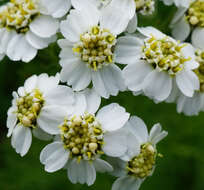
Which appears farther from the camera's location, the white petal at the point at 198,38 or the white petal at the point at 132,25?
the white petal at the point at 198,38

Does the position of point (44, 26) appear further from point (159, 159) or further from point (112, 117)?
point (159, 159)

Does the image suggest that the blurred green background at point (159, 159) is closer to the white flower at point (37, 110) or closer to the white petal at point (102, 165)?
the white flower at point (37, 110)

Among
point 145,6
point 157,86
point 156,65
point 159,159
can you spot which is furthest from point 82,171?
point 159,159

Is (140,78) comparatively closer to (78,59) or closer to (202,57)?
(78,59)

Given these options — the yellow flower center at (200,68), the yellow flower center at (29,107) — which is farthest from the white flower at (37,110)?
the yellow flower center at (200,68)

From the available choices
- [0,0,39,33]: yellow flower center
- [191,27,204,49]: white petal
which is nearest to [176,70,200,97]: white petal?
[191,27,204,49]: white petal

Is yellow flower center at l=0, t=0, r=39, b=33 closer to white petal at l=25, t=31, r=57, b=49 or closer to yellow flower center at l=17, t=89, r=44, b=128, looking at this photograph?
white petal at l=25, t=31, r=57, b=49

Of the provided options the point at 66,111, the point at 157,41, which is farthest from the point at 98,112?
the point at 157,41
